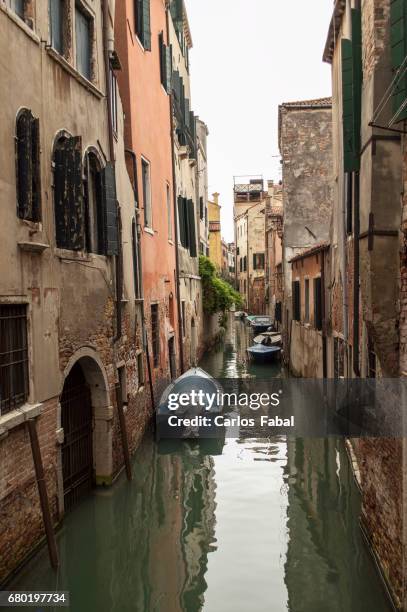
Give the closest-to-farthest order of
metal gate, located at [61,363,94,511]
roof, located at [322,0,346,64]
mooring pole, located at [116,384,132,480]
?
metal gate, located at [61,363,94,511]
mooring pole, located at [116,384,132,480]
roof, located at [322,0,346,64]

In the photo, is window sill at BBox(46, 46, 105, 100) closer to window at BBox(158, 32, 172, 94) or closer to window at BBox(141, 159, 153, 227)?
window at BBox(141, 159, 153, 227)

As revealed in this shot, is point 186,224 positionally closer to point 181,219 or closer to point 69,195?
point 181,219

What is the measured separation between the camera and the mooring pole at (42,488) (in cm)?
614

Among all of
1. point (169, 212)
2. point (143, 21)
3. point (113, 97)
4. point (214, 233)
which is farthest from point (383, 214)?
point (214, 233)

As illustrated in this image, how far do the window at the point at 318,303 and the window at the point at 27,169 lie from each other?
29.2ft

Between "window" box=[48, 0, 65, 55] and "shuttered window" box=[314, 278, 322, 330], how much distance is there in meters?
8.36

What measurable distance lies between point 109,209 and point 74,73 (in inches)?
73.8

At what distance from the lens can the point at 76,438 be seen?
841 cm

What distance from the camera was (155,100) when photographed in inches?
547

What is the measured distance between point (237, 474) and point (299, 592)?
3.86m

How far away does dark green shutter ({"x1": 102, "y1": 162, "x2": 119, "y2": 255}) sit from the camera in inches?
340

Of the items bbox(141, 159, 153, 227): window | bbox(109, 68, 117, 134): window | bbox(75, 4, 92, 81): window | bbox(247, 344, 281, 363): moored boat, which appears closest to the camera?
bbox(75, 4, 92, 81): window

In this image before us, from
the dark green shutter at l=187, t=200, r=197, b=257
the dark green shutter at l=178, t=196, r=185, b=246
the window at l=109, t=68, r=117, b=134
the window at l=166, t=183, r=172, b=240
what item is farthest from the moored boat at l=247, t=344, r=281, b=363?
the window at l=109, t=68, r=117, b=134

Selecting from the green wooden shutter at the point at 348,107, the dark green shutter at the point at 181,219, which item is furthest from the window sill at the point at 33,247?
the dark green shutter at the point at 181,219
